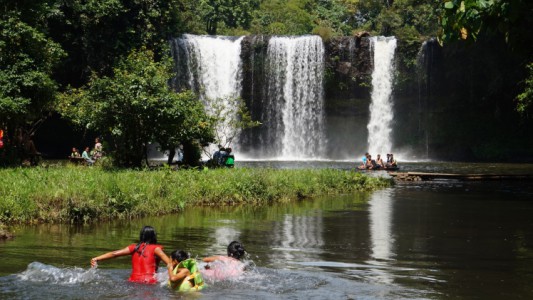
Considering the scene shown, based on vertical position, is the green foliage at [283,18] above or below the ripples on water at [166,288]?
above

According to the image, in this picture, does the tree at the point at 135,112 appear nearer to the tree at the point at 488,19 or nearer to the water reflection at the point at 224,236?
the water reflection at the point at 224,236

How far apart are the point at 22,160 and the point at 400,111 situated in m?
32.5

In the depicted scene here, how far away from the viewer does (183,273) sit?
33.4ft

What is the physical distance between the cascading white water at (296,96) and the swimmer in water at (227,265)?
4154 centimetres

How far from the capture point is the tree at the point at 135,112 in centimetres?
2436

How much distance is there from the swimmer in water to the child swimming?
59 centimetres

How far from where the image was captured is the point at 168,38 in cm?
4969

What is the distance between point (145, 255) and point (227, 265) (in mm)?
1229

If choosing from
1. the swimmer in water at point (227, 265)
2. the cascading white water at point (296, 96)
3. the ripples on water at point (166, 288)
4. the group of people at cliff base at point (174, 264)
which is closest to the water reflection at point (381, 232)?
the ripples on water at point (166, 288)

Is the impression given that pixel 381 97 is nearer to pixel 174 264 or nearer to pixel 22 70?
pixel 22 70

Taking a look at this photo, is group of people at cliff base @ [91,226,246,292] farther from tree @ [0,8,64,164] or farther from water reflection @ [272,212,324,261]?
tree @ [0,8,64,164]

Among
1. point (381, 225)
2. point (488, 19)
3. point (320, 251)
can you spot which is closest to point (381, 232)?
point (381, 225)

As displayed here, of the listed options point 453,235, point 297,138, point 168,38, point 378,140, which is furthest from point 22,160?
point 378,140

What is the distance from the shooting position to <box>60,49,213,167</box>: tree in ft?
79.9
